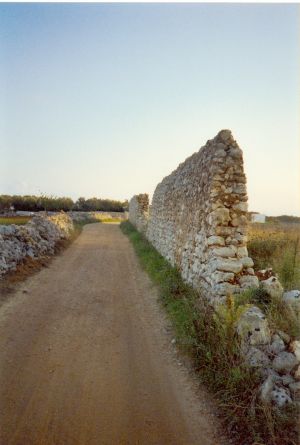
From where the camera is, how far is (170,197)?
12477mm

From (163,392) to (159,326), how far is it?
2190mm

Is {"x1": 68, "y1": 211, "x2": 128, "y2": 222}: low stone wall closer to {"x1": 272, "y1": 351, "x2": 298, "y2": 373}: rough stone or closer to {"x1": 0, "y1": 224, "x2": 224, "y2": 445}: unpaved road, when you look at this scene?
{"x1": 0, "y1": 224, "x2": 224, "y2": 445}: unpaved road

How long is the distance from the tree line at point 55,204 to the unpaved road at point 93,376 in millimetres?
27497

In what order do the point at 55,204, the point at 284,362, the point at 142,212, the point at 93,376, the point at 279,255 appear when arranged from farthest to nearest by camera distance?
1. the point at 55,204
2. the point at 142,212
3. the point at 279,255
4. the point at 93,376
5. the point at 284,362

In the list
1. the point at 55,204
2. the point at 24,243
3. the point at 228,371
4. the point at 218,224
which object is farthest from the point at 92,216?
the point at 228,371

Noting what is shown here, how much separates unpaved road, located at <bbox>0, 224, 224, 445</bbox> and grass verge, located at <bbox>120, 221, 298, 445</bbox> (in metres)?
0.24

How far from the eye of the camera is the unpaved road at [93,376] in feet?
13.0

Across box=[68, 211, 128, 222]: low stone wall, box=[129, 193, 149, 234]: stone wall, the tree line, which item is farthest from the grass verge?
the tree line

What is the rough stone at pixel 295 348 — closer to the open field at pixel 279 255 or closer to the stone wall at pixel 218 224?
the stone wall at pixel 218 224

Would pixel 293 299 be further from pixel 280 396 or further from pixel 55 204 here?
pixel 55 204

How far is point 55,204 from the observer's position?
41031 mm

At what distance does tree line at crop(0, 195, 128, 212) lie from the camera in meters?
37.7

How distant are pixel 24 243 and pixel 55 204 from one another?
30.9 meters

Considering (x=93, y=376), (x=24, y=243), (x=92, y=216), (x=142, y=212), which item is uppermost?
(x=142, y=212)
